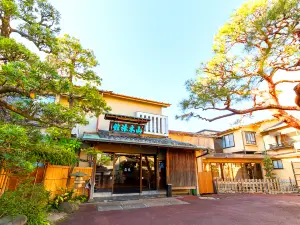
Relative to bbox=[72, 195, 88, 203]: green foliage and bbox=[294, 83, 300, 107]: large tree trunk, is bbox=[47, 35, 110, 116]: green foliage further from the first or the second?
bbox=[294, 83, 300, 107]: large tree trunk

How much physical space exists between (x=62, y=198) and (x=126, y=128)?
477 centimetres

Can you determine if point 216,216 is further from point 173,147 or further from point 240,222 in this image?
point 173,147

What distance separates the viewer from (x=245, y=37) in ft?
25.2

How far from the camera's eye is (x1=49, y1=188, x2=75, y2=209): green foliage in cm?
562

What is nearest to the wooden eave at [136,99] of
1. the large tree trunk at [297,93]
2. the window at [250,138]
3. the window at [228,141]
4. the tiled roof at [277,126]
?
the large tree trunk at [297,93]

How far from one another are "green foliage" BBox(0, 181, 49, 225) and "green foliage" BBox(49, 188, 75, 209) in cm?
155

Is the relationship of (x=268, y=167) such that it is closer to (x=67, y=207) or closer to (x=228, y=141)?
(x=228, y=141)

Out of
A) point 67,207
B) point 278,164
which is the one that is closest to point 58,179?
point 67,207

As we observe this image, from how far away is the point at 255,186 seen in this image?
1130 centimetres

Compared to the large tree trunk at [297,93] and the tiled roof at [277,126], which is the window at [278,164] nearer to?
the tiled roof at [277,126]

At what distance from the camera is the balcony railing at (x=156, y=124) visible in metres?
11.3

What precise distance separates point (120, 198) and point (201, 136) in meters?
9.55

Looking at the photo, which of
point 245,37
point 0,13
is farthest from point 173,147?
point 0,13

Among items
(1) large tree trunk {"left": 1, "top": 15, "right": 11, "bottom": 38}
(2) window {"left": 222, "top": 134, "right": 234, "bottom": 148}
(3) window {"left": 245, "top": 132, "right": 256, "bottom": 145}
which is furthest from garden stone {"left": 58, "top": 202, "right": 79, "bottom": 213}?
(3) window {"left": 245, "top": 132, "right": 256, "bottom": 145}
